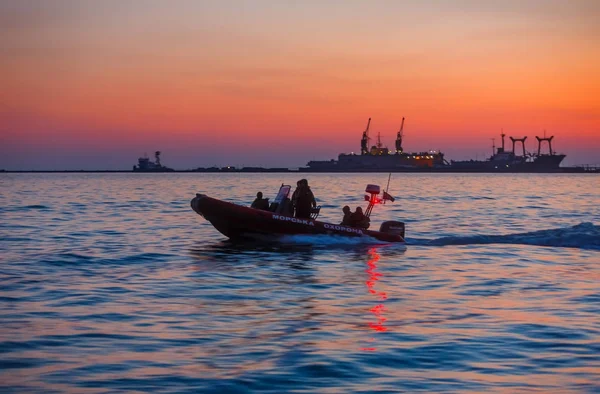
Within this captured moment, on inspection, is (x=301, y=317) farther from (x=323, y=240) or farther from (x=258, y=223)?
(x=323, y=240)

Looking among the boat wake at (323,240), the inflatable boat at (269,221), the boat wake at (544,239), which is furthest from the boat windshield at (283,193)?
the boat wake at (544,239)

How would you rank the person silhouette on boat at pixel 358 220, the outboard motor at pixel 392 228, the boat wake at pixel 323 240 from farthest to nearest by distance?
the outboard motor at pixel 392 228 < the person silhouette on boat at pixel 358 220 < the boat wake at pixel 323 240

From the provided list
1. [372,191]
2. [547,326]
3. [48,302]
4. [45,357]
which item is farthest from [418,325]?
[372,191]

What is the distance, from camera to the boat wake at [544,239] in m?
21.3

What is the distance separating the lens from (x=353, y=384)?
23.8 feet

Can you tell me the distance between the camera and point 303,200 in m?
19.8

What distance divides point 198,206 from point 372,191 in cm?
452

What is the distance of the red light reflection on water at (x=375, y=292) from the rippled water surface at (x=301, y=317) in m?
0.03

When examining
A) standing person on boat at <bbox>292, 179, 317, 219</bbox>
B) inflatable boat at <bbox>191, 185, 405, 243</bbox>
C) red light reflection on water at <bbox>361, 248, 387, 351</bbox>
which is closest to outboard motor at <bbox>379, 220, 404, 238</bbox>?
inflatable boat at <bbox>191, 185, 405, 243</bbox>

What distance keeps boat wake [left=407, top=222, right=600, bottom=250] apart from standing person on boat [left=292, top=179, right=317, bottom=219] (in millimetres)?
3488

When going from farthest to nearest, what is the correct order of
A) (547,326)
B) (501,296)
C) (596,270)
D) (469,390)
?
(596,270)
(501,296)
(547,326)
(469,390)

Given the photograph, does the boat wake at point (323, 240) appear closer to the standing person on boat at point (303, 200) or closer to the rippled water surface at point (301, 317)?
the rippled water surface at point (301, 317)

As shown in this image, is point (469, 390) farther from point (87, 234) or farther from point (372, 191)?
point (87, 234)

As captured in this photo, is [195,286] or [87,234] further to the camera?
[87,234]
